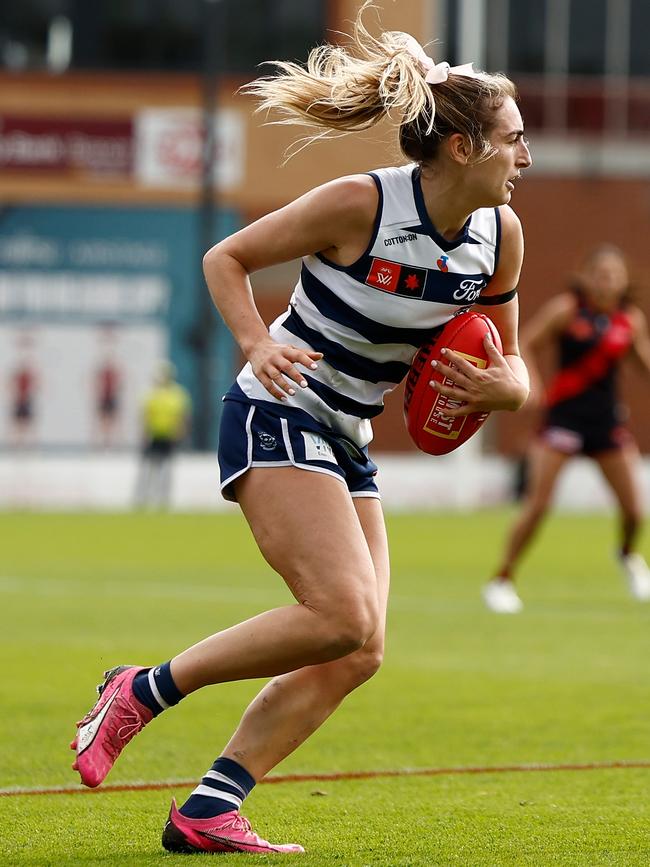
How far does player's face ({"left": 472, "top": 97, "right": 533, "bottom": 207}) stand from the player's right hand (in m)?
0.69

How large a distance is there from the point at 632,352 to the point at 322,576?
27.1 feet

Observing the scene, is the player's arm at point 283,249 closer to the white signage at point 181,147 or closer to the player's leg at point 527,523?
the player's leg at point 527,523

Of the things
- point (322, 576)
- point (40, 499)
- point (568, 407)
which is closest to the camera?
point (322, 576)

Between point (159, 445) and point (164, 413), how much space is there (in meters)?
1.07

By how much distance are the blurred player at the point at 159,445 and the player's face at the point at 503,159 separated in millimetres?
21698

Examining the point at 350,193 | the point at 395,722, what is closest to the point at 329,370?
the point at 350,193

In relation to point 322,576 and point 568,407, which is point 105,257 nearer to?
point 568,407

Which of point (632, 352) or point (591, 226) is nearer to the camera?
point (632, 352)

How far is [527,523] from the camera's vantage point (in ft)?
39.4

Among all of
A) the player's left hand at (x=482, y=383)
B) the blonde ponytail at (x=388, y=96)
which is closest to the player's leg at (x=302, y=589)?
the player's left hand at (x=482, y=383)

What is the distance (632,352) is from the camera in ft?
41.8

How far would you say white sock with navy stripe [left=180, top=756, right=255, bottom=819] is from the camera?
494 centimetres

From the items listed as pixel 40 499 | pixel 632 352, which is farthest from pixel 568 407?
pixel 40 499

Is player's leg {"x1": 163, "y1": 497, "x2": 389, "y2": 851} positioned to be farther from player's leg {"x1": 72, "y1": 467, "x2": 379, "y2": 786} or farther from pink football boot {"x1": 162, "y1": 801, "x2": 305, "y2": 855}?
player's leg {"x1": 72, "y1": 467, "x2": 379, "y2": 786}
